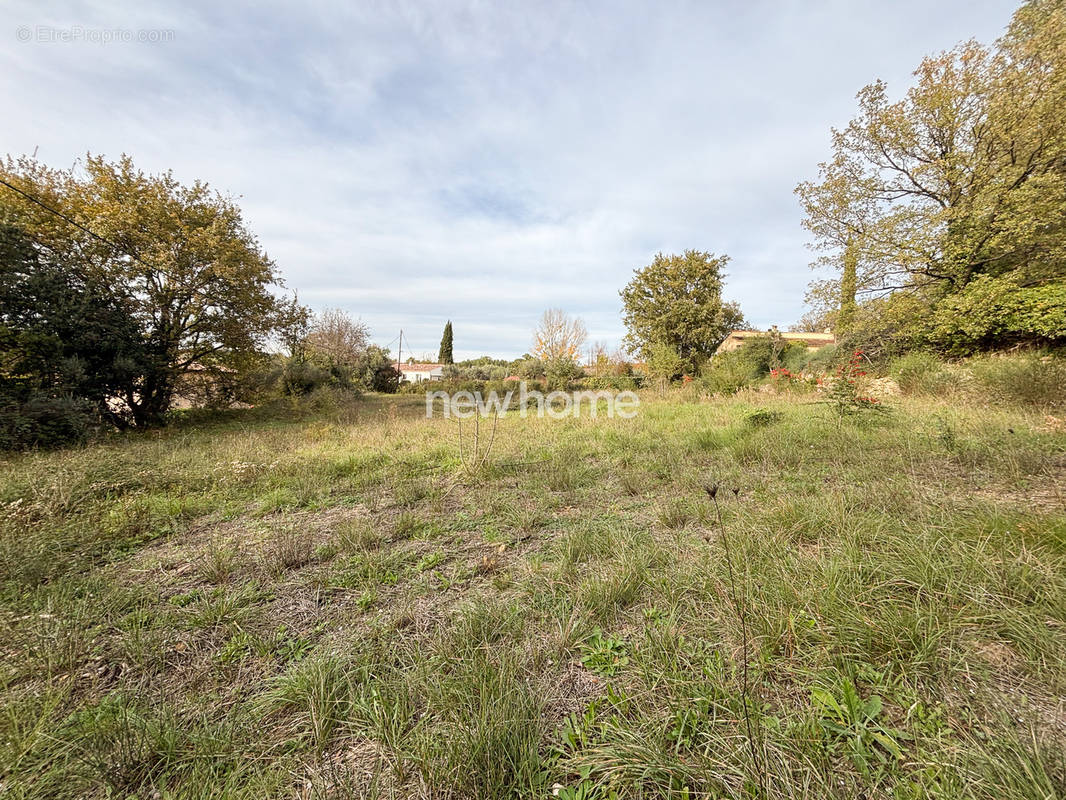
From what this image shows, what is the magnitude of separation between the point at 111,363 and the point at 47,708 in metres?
10.6

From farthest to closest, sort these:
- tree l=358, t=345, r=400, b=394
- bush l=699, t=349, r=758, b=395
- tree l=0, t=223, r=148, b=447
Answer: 1. tree l=358, t=345, r=400, b=394
2. bush l=699, t=349, r=758, b=395
3. tree l=0, t=223, r=148, b=447

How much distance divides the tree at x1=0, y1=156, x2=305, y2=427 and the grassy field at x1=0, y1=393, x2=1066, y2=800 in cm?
837

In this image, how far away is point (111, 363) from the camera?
7910mm

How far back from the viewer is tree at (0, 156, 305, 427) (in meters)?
8.30

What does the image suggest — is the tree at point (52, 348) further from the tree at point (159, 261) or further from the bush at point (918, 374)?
the bush at point (918, 374)

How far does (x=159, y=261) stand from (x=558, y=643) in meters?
13.2

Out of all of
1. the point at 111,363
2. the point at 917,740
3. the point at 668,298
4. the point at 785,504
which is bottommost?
the point at 917,740

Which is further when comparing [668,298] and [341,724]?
[668,298]

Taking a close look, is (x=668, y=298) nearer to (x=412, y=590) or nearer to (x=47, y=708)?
(x=412, y=590)

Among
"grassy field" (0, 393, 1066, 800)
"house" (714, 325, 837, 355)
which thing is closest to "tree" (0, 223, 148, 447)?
"grassy field" (0, 393, 1066, 800)

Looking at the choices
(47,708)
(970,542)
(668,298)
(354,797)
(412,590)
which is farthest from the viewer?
(668,298)

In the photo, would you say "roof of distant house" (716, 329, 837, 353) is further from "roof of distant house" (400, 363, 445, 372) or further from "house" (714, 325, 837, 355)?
"roof of distant house" (400, 363, 445, 372)

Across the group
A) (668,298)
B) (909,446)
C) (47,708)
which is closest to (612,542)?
(47,708)

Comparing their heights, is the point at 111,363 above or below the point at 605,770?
above
